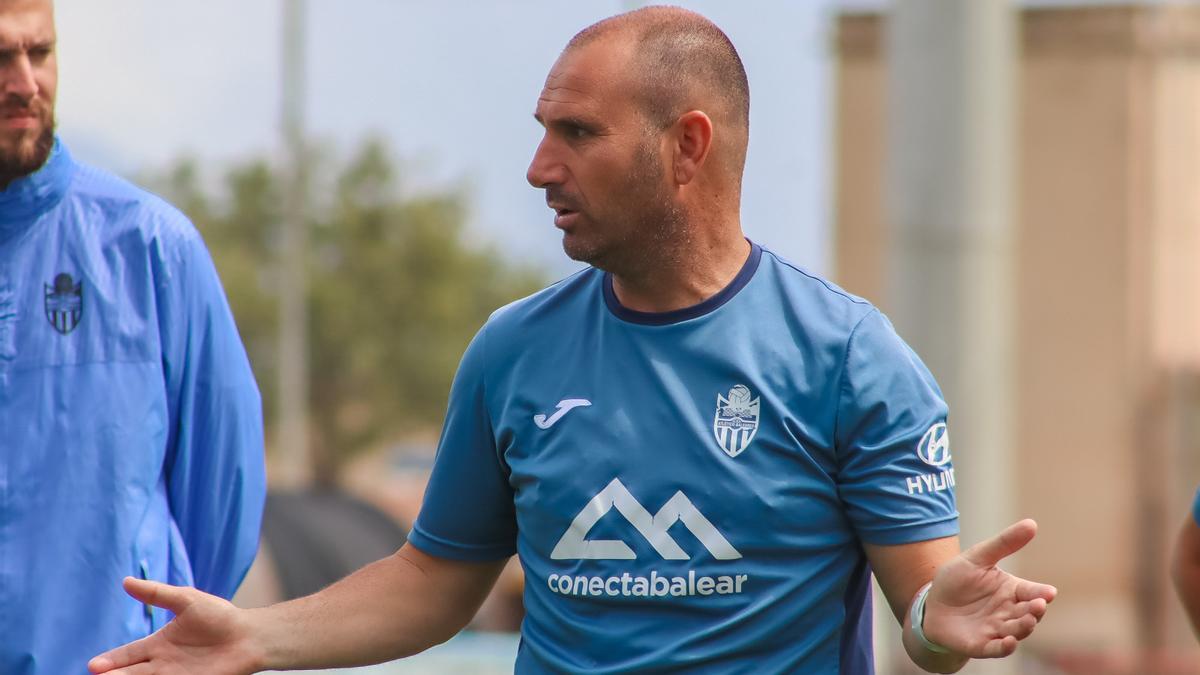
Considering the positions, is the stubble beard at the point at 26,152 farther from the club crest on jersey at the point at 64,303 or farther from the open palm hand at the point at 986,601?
the open palm hand at the point at 986,601

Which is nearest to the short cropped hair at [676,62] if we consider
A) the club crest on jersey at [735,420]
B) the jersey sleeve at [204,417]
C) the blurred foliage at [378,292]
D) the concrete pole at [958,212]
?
the club crest on jersey at [735,420]

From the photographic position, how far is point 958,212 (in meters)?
7.05

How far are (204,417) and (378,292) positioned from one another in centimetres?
3009

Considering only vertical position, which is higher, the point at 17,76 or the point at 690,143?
the point at 17,76

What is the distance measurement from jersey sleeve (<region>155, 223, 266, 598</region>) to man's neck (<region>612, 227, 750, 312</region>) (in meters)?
1.00

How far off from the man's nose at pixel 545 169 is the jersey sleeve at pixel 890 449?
0.53 metres

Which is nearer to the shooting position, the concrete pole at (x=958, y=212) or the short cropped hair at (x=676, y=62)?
the short cropped hair at (x=676, y=62)

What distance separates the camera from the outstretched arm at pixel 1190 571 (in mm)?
3672

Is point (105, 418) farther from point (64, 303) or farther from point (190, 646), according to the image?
point (190, 646)

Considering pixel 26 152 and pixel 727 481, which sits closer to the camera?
pixel 727 481

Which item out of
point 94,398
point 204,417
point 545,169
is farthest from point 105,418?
point 545,169

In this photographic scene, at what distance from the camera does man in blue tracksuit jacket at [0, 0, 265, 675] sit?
337 centimetres

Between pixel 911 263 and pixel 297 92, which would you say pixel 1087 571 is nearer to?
pixel 297 92

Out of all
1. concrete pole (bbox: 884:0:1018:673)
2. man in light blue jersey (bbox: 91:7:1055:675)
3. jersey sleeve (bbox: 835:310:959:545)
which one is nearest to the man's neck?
man in light blue jersey (bbox: 91:7:1055:675)
